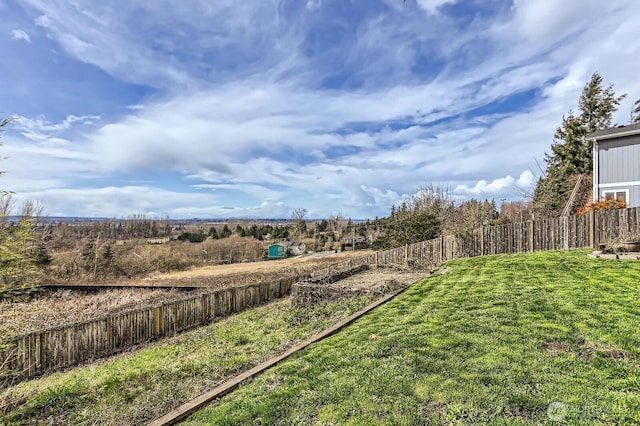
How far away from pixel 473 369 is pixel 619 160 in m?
17.5

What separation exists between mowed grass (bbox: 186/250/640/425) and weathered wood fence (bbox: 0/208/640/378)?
177 inches

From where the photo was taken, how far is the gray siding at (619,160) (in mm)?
15258

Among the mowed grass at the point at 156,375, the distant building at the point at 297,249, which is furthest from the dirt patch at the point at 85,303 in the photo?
the distant building at the point at 297,249

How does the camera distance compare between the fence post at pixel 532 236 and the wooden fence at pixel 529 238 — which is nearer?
the wooden fence at pixel 529 238

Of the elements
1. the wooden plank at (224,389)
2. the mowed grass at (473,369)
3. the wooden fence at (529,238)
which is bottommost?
the wooden plank at (224,389)

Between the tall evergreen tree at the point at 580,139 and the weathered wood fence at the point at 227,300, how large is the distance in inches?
508

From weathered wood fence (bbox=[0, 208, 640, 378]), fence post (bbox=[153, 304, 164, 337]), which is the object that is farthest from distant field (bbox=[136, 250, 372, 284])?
fence post (bbox=[153, 304, 164, 337])

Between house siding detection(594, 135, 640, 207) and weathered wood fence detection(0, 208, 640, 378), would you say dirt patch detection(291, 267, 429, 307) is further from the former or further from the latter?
house siding detection(594, 135, 640, 207)

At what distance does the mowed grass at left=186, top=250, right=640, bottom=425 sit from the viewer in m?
3.10

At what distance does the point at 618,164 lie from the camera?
15727 millimetres

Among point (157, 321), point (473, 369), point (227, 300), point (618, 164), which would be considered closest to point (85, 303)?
point (227, 300)

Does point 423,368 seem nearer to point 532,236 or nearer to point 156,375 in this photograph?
point 156,375

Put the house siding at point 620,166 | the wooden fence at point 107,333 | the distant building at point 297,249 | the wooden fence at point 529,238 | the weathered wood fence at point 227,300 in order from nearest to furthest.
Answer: the wooden fence at point 107,333 < the weathered wood fence at point 227,300 < the wooden fence at point 529,238 < the house siding at point 620,166 < the distant building at point 297,249

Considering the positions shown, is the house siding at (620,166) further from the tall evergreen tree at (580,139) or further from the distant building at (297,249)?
the distant building at (297,249)
